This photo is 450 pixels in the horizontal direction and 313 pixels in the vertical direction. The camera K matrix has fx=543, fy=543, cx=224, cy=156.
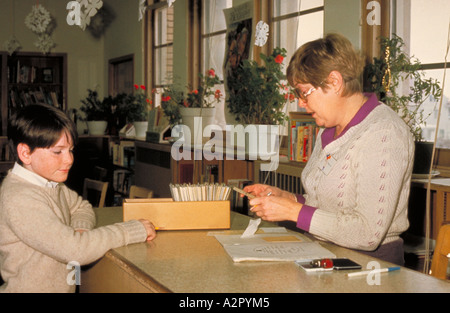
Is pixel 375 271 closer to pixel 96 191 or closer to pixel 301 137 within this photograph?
pixel 301 137

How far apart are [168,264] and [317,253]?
44cm

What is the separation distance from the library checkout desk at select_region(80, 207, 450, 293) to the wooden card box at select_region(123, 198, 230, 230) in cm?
7

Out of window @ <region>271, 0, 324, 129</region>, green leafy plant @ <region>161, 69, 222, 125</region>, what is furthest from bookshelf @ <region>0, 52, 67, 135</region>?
window @ <region>271, 0, 324, 129</region>

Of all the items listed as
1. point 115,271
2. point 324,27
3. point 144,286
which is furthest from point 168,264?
point 324,27

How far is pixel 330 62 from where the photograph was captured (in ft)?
5.85

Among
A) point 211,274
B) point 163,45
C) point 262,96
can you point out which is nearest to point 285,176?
point 262,96

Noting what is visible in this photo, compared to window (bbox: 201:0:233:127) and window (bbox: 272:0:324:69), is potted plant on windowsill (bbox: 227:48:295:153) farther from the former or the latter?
window (bbox: 201:0:233:127)

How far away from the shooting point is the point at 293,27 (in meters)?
4.40

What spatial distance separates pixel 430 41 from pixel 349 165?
1.82 m

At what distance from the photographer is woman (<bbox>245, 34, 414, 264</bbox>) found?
1627 mm

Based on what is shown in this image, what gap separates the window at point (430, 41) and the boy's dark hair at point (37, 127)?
2.16 m

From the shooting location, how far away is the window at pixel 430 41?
10.1 feet
